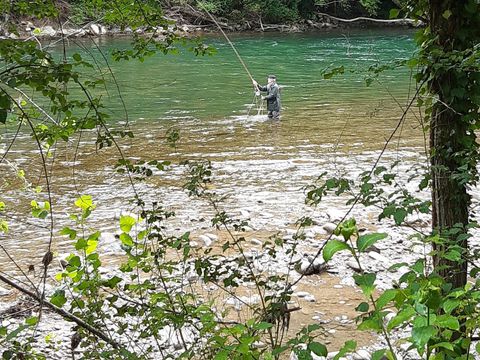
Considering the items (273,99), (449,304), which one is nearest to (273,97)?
(273,99)

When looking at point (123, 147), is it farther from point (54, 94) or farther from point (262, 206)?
point (54, 94)

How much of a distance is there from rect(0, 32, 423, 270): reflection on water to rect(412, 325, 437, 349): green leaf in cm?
204

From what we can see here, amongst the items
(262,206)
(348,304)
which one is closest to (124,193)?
(262,206)

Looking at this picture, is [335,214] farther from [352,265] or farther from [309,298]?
[309,298]

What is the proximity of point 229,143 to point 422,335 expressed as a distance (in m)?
10.6

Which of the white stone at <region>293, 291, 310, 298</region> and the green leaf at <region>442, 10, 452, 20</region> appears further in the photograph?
the white stone at <region>293, 291, 310, 298</region>

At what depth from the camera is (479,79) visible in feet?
10.6

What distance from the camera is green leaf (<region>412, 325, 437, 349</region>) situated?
4.45ft

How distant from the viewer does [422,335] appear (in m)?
1.37

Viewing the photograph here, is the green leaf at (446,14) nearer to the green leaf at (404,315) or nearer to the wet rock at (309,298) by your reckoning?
the green leaf at (404,315)

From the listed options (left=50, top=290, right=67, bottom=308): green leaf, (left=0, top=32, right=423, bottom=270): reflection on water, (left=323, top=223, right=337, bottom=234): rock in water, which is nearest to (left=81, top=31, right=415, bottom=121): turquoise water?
(left=0, top=32, right=423, bottom=270): reflection on water

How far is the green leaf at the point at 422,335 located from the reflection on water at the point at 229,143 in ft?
6.70

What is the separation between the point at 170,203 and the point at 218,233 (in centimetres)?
145

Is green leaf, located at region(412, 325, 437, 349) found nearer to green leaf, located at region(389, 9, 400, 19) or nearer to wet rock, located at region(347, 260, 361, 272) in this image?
green leaf, located at region(389, 9, 400, 19)
